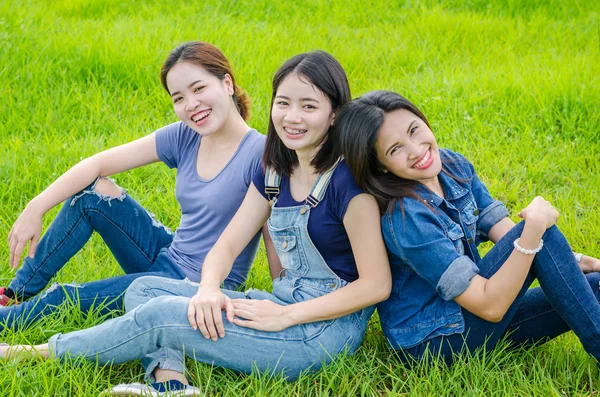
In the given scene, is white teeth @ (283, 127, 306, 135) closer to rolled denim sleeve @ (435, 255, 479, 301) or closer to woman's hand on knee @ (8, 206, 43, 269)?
rolled denim sleeve @ (435, 255, 479, 301)

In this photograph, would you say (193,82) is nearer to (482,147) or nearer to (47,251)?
(47,251)

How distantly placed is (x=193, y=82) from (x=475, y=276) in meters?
1.46

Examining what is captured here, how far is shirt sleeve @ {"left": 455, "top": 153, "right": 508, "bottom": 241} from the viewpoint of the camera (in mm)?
2979

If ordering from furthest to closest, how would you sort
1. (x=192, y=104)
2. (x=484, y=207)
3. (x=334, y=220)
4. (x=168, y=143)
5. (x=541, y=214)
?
(x=168, y=143)
(x=192, y=104)
(x=484, y=207)
(x=334, y=220)
(x=541, y=214)

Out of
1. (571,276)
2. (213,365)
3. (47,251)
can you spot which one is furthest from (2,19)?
(571,276)

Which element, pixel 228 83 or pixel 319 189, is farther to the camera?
pixel 228 83

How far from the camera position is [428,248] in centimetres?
261

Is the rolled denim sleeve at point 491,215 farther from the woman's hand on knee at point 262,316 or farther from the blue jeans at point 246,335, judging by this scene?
the woman's hand on knee at point 262,316

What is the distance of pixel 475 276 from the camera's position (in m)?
2.63

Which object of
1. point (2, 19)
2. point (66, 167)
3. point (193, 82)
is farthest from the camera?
point (2, 19)

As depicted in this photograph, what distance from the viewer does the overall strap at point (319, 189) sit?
9.09 ft

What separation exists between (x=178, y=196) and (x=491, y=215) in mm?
1387

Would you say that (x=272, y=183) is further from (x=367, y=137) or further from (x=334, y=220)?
(x=367, y=137)

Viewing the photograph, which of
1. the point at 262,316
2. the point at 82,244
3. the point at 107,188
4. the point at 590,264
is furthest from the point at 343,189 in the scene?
the point at 82,244
